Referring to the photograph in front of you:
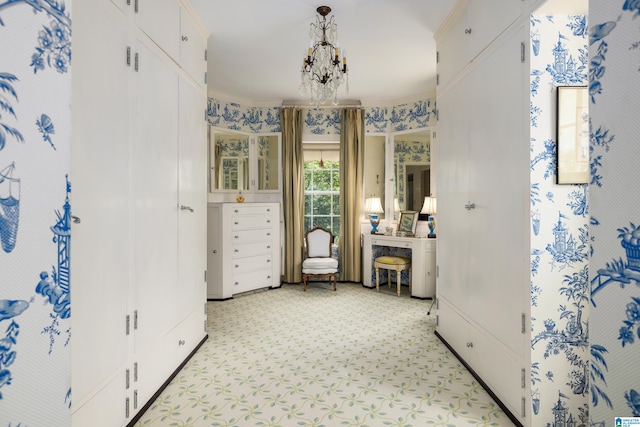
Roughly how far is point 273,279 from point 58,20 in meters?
4.92

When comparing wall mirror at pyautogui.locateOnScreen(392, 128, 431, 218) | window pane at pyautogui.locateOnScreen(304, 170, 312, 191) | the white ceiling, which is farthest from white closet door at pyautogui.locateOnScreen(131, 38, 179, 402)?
wall mirror at pyautogui.locateOnScreen(392, 128, 431, 218)

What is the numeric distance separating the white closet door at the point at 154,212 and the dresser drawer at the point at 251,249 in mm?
2268

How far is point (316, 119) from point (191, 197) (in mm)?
3330

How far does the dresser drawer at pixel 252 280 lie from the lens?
4.97 metres

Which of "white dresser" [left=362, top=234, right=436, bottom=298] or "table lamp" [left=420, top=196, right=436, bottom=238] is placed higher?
"table lamp" [left=420, top=196, right=436, bottom=238]

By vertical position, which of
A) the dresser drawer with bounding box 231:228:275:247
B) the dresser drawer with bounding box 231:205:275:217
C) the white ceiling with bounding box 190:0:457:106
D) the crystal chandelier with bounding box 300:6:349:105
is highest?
the white ceiling with bounding box 190:0:457:106

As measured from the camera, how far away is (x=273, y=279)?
17.9ft

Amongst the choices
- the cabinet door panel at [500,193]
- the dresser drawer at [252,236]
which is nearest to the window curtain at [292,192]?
the dresser drawer at [252,236]

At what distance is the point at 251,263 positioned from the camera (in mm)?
5148

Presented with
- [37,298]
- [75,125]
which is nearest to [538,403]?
[37,298]

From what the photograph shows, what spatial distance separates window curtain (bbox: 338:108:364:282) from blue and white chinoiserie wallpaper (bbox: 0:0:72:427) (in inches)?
198

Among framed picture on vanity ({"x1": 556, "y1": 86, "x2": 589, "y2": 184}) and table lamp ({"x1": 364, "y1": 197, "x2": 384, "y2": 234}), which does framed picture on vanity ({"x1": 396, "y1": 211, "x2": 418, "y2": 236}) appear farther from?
framed picture on vanity ({"x1": 556, "y1": 86, "x2": 589, "y2": 184})

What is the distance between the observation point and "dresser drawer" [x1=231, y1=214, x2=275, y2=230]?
16.2 feet

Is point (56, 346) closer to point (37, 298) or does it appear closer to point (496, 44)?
point (37, 298)
